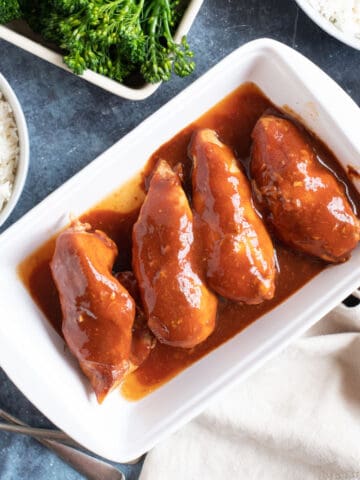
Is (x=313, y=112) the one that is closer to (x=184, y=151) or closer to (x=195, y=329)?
(x=184, y=151)

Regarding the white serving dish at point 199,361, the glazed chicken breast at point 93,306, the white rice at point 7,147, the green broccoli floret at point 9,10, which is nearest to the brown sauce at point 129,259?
the white serving dish at point 199,361

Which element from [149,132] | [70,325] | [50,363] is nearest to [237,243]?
[149,132]

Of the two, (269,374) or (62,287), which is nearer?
(62,287)

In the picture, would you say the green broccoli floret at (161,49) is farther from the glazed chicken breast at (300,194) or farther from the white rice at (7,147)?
the white rice at (7,147)

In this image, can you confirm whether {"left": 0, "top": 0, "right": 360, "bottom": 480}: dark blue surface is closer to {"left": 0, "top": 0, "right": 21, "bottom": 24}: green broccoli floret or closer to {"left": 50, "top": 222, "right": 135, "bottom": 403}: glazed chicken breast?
{"left": 0, "top": 0, "right": 21, "bottom": 24}: green broccoli floret

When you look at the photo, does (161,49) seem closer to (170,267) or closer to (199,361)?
(170,267)
